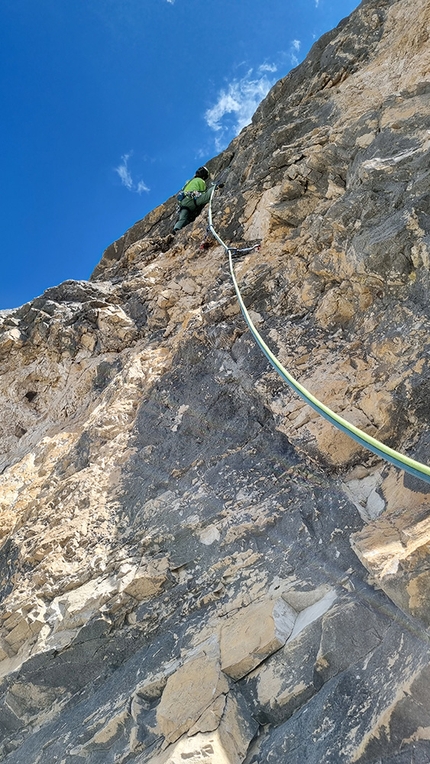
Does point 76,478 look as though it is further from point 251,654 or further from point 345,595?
point 345,595

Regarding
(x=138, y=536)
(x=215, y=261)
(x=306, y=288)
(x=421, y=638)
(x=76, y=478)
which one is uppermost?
(x=215, y=261)

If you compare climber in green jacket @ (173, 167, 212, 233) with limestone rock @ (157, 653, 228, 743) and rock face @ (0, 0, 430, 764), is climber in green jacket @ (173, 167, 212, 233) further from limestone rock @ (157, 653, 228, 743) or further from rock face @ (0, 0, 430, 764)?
limestone rock @ (157, 653, 228, 743)

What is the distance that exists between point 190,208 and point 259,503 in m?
6.97

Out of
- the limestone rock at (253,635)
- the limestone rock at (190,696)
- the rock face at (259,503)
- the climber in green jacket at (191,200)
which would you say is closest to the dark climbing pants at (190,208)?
the climber in green jacket at (191,200)

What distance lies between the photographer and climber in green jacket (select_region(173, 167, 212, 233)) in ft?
28.2

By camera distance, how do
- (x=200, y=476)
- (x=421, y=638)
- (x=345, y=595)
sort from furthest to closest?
(x=200, y=476) → (x=345, y=595) → (x=421, y=638)

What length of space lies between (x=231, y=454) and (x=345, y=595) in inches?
61.4

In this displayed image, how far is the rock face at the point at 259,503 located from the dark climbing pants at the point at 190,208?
82.4 inches

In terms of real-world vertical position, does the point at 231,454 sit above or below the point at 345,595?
above

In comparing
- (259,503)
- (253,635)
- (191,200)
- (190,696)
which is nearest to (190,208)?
(191,200)

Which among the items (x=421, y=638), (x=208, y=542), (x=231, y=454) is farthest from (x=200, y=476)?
(x=421, y=638)

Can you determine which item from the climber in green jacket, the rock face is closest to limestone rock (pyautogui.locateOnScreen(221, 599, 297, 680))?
the rock face

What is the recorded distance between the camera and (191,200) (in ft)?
28.3

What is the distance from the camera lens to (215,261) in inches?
265
